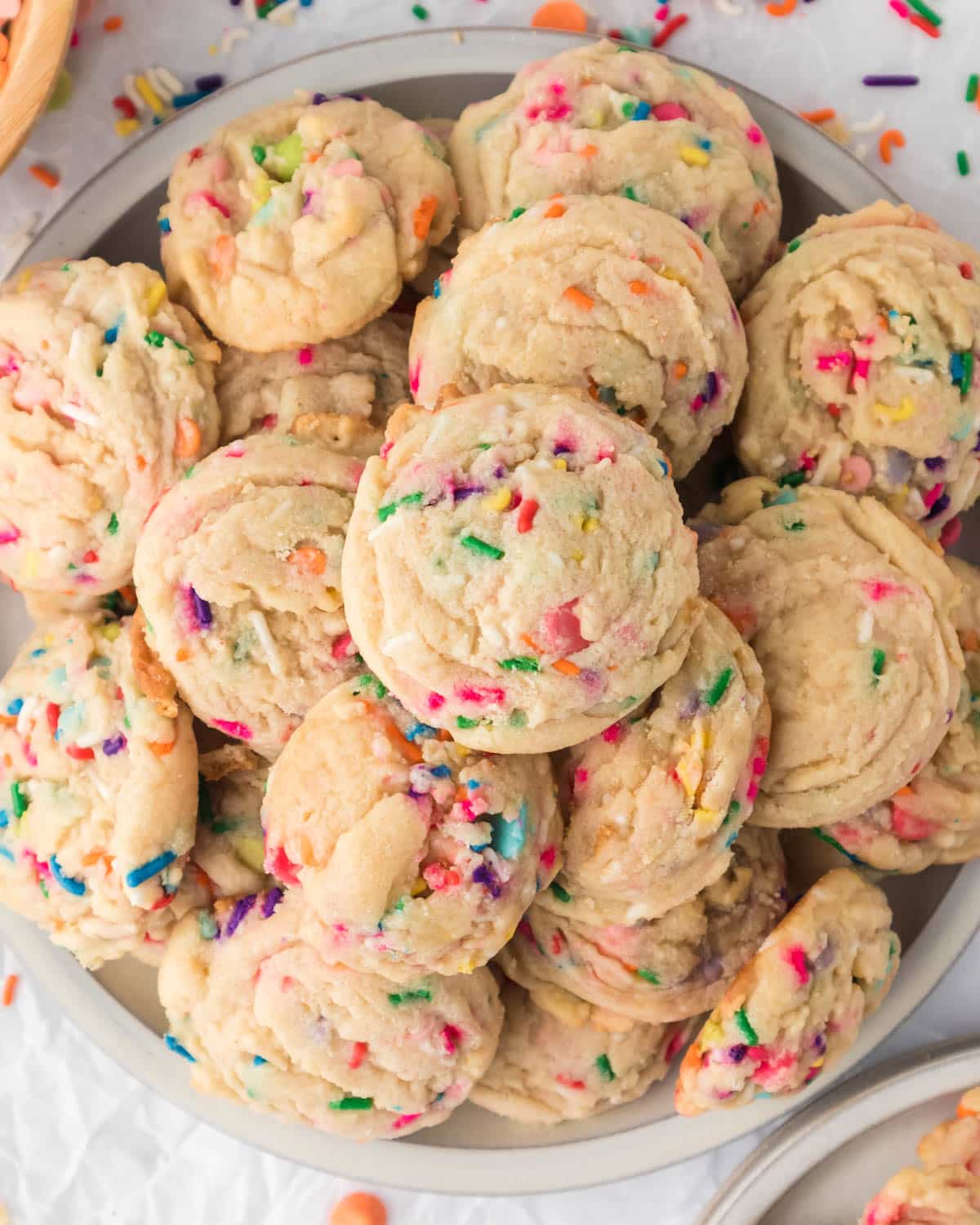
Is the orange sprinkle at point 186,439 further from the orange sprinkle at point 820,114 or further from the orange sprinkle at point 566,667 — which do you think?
the orange sprinkle at point 820,114

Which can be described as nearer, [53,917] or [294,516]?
[294,516]

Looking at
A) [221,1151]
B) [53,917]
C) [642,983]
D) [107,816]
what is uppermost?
[107,816]

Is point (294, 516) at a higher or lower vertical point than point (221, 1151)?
higher

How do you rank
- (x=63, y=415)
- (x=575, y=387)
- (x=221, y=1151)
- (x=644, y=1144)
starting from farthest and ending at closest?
(x=221, y=1151) → (x=644, y=1144) → (x=63, y=415) → (x=575, y=387)

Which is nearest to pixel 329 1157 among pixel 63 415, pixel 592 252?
pixel 63 415

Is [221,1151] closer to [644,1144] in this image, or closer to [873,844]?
[644,1144]

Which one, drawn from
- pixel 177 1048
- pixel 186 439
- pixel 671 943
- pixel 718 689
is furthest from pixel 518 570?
pixel 177 1048

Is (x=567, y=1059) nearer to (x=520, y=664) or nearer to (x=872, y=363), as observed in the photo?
(x=520, y=664)
